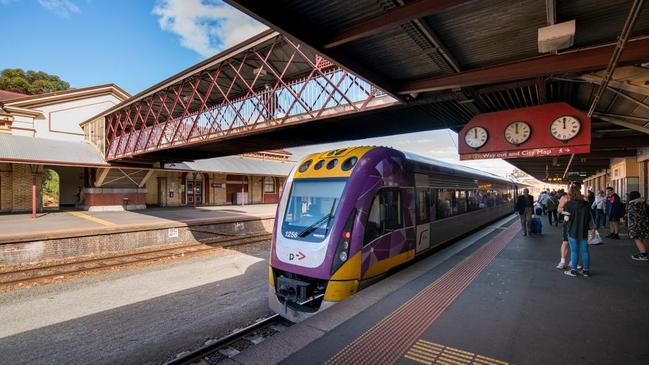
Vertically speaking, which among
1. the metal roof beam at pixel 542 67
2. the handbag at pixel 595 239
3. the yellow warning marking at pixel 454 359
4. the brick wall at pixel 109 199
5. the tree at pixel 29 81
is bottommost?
the yellow warning marking at pixel 454 359

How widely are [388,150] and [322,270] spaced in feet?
9.53

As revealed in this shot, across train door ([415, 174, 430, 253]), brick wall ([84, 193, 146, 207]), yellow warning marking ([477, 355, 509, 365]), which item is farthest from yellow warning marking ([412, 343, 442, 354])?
brick wall ([84, 193, 146, 207])

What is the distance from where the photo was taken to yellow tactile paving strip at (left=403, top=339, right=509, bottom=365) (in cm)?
318

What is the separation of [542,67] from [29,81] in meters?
50.7

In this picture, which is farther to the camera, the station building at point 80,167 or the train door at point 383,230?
the station building at point 80,167

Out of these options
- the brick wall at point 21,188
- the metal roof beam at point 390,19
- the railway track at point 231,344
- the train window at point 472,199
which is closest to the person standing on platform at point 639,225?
the train window at point 472,199

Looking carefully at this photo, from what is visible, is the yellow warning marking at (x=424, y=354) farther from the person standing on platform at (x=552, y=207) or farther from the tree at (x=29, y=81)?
the tree at (x=29, y=81)

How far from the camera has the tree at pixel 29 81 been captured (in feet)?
115

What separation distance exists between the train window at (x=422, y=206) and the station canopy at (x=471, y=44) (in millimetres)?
2137

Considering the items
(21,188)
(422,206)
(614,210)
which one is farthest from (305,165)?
(21,188)

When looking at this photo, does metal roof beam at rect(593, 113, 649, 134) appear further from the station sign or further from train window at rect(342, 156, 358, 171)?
train window at rect(342, 156, 358, 171)

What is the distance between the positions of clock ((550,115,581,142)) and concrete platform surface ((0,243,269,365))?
6842mm

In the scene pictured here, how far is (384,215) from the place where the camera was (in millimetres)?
6180

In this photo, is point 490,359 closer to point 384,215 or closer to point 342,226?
point 342,226
